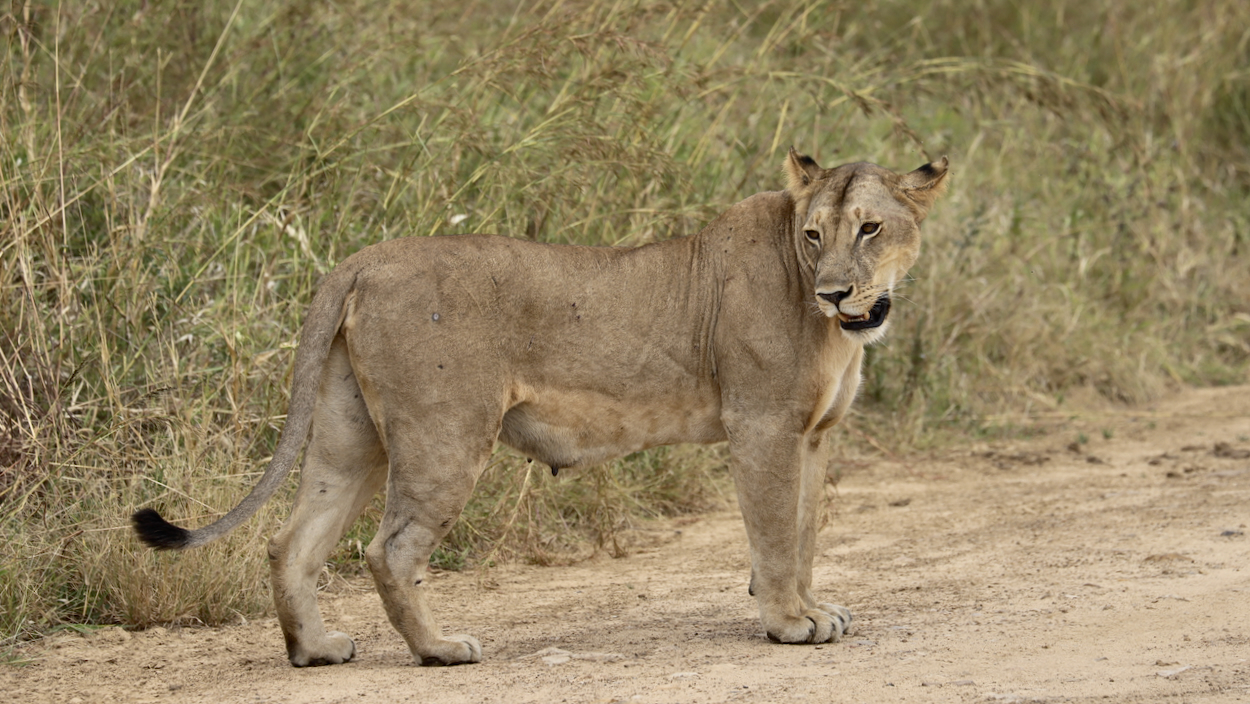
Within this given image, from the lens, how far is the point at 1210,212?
1099cm

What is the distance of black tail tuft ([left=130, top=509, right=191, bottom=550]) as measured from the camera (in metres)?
4.25

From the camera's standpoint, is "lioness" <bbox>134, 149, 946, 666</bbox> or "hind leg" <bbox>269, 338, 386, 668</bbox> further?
"hind leg" <bbox>269, 338, 386, 668</bbox>

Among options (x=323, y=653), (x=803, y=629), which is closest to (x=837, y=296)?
(x=803, y=629)

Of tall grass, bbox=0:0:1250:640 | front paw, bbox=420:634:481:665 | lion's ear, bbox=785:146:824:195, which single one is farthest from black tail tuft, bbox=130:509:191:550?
lion's ear, bbox=785:146:824:195

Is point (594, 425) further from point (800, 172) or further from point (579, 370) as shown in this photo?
point (800, 172)

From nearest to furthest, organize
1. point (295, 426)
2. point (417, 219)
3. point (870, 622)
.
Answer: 1. point (295, 426)
2. point (870, 622)
3. point (417, 219)

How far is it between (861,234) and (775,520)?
3.38ft

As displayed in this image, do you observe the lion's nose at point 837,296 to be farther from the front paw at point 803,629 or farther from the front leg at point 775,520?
the front paw at point 803,629

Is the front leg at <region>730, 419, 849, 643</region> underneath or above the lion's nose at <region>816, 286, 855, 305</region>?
underneath

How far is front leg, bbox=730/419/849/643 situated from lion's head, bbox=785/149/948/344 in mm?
465

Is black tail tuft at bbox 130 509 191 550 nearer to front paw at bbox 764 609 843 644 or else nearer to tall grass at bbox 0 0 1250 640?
tall grass at bbox 0 0 1250 640

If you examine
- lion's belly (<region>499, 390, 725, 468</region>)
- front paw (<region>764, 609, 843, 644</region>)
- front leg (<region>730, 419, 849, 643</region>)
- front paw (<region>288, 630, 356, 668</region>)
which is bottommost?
front paw (<region>288, 630, 356, 668</region>)

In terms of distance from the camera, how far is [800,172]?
5.09 m

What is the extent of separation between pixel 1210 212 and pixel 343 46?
6892mm
